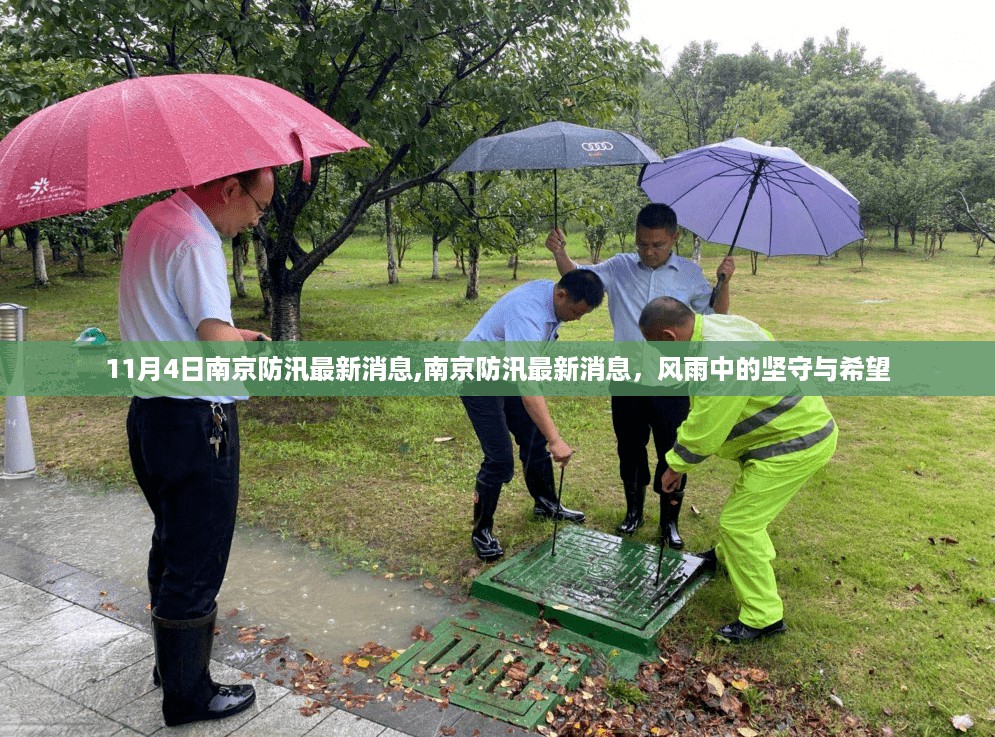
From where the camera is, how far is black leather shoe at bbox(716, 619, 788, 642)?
367cm

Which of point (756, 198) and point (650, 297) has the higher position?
point (756, 198)

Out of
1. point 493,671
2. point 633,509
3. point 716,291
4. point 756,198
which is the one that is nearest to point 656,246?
point 716,291

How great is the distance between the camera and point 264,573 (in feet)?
14.6

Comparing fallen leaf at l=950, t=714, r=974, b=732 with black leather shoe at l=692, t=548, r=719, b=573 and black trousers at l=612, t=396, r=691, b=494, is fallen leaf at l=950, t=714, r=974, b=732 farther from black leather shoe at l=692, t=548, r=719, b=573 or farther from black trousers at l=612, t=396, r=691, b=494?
black trousers at l=612, t=396, r=691, b=494

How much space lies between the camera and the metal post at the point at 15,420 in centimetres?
595

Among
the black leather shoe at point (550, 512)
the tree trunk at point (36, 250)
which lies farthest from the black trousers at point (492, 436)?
the tree trunk at point (36, 250)

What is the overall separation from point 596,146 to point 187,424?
2991mm

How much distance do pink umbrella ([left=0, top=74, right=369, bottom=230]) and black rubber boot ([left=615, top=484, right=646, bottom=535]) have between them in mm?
3169

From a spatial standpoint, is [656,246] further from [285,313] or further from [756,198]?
[285,313]

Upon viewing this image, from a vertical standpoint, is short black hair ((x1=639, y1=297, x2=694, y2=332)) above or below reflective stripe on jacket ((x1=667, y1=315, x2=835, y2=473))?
above

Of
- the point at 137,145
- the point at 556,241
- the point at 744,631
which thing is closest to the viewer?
the point at 137,145

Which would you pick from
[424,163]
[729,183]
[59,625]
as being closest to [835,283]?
[424,163]

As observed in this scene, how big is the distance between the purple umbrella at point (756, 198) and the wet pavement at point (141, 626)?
3008 mm

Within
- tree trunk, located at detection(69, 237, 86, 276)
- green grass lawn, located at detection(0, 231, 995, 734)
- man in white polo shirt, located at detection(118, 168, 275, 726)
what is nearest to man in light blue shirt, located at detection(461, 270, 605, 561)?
green grass lawn, located at detection(0, 231, 995, 734)
